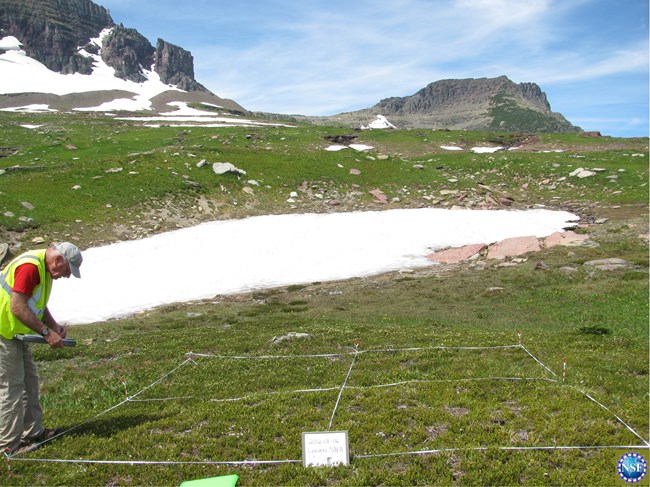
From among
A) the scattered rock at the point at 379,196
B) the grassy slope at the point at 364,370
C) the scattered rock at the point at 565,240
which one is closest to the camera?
the grassy slope at the point at 364,370

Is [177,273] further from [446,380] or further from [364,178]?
[364,178]

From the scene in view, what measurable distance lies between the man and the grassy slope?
0.80m

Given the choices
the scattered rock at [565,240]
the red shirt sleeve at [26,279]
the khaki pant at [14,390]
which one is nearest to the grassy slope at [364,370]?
the khaki pant at [14,390]

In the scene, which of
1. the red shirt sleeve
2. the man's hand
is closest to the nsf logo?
the man's hand

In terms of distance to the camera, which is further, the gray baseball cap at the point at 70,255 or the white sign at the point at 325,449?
the gray baseball cap at the point at 70,255

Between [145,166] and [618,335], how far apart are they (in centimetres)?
4742

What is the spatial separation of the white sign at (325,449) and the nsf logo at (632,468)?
5078mm

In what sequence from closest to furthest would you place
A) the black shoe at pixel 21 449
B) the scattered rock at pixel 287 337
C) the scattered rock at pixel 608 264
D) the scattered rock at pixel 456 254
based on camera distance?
the black shoe at pixel 21 449
the scattered rock at pixel 287 337
the scattered rock at pixel 608 264
the scattered rock at pixel 456 254

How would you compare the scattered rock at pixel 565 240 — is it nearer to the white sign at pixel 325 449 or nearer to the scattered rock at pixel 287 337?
the scattered rock at pixel 287 337

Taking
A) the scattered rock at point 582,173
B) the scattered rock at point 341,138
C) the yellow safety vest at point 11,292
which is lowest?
the yellow safety vest at point 11,292

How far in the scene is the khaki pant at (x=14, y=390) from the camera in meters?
8.72

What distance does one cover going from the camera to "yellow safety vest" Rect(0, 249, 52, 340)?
28.3ft

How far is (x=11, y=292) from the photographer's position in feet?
28.3

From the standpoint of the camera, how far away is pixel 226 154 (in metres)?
58.8
